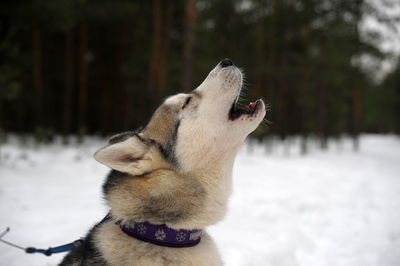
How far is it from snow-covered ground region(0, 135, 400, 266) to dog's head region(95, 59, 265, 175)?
0.68 m

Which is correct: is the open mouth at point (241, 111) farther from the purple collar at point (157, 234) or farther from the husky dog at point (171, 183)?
the purple collar at point (157, 234)

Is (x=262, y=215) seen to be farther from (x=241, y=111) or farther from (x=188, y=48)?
(x=188, y=48)

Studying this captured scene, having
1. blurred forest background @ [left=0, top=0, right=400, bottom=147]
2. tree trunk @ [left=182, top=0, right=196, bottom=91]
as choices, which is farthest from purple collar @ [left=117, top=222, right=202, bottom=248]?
blurred forest background @ [left=0, top=0, right=400, bottom=147]

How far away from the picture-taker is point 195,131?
260 centimetres

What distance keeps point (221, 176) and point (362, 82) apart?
74.6 feet

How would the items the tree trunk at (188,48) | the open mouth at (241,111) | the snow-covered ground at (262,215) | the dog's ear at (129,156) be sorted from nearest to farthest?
1. the dog's ear at (129,156)
2. the open mouth at (241,111)
3. the snow-covered ground at (262,215)
4. the tree trunk at (188,48)

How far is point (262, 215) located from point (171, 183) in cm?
399

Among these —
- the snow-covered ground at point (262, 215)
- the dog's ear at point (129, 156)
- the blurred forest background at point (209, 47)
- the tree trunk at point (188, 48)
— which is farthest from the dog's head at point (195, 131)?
the blurred forest background at point (209, 47)

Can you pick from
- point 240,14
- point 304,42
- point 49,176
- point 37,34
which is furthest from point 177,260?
point 304,42

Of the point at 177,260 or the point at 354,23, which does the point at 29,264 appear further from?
the point at 354,23

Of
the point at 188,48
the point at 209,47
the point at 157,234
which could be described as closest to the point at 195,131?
the point at 157,234

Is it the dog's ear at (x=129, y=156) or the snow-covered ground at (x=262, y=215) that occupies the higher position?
the dog's ear at (x=129, y=156)

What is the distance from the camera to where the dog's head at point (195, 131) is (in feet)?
7.88

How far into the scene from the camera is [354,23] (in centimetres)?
1883
